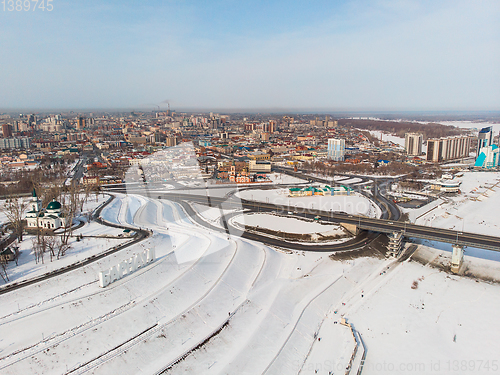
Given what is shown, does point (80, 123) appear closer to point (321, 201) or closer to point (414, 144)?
point (414, 144)

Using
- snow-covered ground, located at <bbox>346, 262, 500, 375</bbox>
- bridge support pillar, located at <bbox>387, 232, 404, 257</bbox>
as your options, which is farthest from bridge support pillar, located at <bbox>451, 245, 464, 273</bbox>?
bridge support pillar, located at <bbox>387, 232, 404, 257</bbox>

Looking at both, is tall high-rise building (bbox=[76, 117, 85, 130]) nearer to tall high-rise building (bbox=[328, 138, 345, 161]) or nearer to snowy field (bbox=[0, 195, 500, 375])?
tall high-rise building (bbox=[328, 138, 345, 161])

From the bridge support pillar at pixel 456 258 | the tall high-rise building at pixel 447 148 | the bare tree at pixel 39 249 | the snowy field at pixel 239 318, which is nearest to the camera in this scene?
the snowy field at pixel 239 318

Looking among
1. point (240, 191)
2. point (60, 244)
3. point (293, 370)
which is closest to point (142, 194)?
point (240, 191)

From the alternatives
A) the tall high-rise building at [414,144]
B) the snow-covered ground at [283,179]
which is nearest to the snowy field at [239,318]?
the snow-covered ground at [283,179]

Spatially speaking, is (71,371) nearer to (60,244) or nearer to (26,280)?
(26,280)

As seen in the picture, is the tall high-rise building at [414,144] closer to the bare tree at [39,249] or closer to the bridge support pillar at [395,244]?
the bridge support pillar at [395,244]

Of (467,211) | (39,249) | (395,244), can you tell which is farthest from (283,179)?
(39,249)

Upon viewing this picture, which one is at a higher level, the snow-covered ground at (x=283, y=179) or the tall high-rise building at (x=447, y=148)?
the tall high-rise building at (x=447, y=148)
